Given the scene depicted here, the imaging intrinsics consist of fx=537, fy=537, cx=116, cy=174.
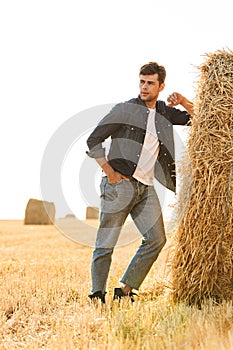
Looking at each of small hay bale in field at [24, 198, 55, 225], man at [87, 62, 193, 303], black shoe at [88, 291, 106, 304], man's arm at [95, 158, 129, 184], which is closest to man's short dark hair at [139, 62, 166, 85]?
man at [87, 62, 193, 303]

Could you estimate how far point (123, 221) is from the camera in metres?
4.99

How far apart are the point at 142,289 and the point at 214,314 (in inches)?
65.3

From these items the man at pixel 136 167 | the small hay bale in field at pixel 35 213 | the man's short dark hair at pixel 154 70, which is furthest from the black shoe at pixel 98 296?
the small hay bale in field at pixel 35 213

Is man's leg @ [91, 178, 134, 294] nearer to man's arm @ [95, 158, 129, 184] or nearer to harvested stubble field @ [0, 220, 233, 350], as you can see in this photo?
man's arm @ [95, 158, 129, 184]

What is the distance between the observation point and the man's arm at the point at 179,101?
5133 mm

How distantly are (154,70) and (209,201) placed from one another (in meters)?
1.35

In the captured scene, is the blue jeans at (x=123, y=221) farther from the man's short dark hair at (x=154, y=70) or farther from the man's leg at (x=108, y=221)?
the man's short dark hair at (x=154, y=70)

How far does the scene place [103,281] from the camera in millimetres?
4973

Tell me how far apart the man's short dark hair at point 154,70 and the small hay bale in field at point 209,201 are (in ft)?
1.51

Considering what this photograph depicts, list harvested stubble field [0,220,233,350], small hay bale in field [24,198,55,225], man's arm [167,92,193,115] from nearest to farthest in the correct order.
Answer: harvested stubble field [0,220,233,350] → man's arm [167,92,193,115] → small hay bale in field [24,198,55,225]

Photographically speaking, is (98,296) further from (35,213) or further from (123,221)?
(35,213)

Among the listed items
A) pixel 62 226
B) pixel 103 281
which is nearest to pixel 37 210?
pixel 62 226

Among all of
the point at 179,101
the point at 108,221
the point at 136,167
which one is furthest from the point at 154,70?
the point at 108,221

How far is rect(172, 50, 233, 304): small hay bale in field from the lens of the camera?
4434mm
